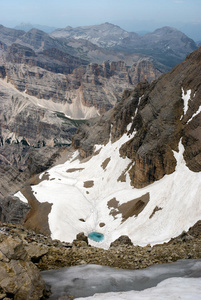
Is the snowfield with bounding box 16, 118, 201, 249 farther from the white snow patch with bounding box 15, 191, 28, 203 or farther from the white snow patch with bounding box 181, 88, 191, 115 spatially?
the white snow patch with bounding box 181, 88, 191, 115

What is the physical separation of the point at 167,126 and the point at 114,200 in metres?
28.7

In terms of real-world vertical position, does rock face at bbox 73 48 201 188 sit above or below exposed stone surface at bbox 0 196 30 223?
above

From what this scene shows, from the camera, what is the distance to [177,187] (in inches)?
2628

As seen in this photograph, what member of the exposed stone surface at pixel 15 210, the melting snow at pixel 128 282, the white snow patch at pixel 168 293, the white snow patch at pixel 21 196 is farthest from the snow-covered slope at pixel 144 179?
the white snow patch at pixel 168 293

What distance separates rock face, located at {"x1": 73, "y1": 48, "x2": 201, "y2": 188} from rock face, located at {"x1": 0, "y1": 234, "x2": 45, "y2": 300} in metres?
54.9

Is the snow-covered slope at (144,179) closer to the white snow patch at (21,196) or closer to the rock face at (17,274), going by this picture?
the white snow patch at (21,196)

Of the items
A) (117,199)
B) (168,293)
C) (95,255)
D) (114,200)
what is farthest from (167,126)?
(168,293)

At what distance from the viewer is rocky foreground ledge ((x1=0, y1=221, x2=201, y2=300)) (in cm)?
1545

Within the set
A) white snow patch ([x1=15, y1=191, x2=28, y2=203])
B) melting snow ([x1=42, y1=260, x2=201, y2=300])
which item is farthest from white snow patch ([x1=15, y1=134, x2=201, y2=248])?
melting snow ([x1=42, y1=260, x2=201, y2=300])

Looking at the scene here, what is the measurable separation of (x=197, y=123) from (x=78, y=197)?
1884 inches

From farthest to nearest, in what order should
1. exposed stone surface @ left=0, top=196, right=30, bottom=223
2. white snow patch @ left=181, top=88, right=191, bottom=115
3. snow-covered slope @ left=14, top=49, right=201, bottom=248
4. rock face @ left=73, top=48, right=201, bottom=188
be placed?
exposed stone surface @ left=0, top=196, right=30, bottom=223
white snow patch @ left=181, top=88, right=191, bottom=115
rock face @ left=73, top=48, right=201, bottom=188
snow-covered slope @ left=14, top=49, right=201, bottom=248

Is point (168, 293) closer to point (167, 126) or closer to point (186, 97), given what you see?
point (167, 126)

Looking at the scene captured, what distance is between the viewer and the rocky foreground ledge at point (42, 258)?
15453 mm

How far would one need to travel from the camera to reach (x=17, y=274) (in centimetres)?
1576
